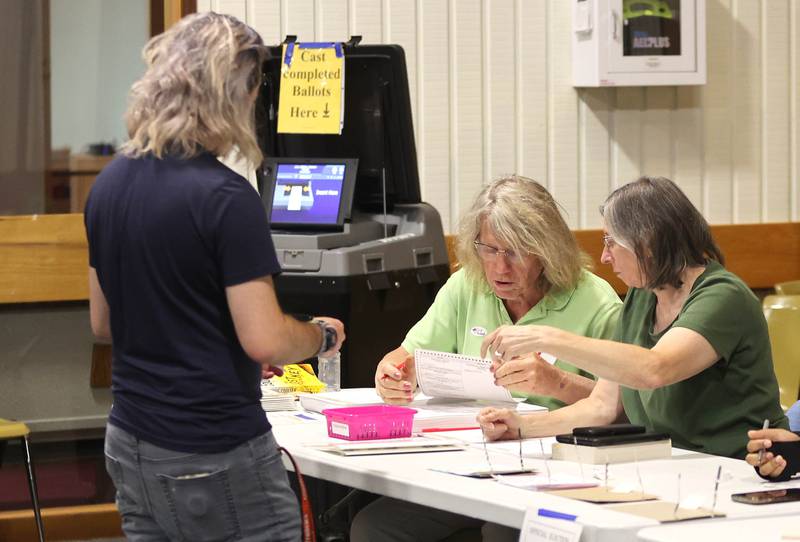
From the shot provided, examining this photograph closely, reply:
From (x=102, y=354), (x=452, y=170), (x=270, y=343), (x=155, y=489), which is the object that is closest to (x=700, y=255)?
(x=270, y=343)

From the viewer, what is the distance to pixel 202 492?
1.99 meters

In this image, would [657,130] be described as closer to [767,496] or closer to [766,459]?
[766,459]

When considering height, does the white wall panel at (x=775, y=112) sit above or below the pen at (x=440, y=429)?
above

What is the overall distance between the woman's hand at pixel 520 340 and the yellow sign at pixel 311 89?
4.46ft

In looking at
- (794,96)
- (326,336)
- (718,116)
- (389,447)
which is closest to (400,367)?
(389,447)

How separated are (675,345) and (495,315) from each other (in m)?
0.83

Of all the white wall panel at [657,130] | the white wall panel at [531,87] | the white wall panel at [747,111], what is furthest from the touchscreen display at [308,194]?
the white wall panel at [747,111]

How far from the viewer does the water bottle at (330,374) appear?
139 inches

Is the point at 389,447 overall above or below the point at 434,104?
below

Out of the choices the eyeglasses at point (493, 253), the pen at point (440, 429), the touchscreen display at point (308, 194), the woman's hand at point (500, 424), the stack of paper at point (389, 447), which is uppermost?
the touchscreen display at point (308, 194)

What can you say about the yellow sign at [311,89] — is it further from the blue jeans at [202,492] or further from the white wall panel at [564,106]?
the blue jeans at [202,492]

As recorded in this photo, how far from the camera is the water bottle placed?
353 centimetres

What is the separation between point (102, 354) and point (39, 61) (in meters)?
1.14

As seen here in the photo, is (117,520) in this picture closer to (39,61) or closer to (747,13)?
(39,61)
